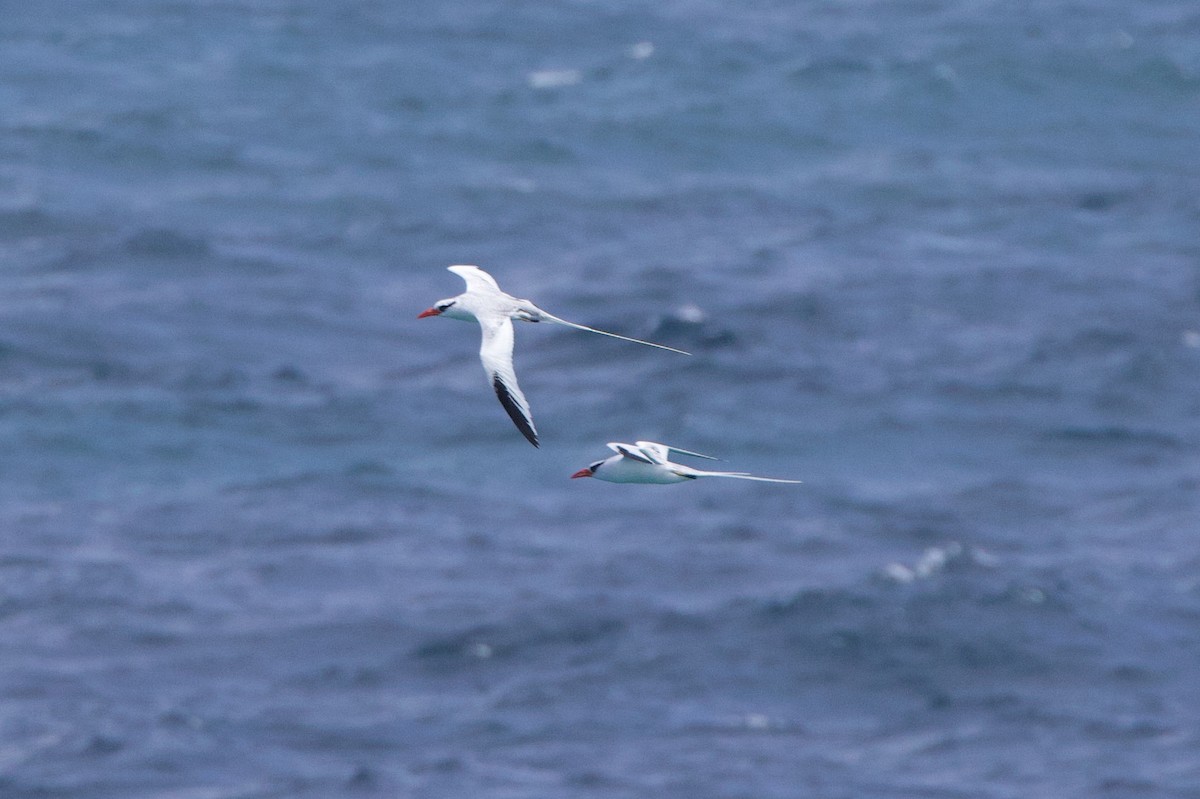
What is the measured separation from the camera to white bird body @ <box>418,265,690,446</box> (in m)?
21.7

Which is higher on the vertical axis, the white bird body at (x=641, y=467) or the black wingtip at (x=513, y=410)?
the black wingtip at (x=513, y=410)

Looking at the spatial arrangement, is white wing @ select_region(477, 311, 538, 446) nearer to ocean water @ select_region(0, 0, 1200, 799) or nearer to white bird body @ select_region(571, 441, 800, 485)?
white bird body @ select_region(571, 441, 800, 485)

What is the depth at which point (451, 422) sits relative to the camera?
68.9 metres

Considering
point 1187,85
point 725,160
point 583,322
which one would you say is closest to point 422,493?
point 583,322

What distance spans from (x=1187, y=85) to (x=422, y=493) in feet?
164

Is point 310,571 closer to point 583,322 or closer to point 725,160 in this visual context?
point 583,322

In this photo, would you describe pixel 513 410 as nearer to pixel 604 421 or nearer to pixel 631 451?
pixel 631 451

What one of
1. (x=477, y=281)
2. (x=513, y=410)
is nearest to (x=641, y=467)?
(x=513, y=410)

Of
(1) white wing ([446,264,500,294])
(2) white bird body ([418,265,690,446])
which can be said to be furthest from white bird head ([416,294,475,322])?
(1) white wing ([446,264,500,294])

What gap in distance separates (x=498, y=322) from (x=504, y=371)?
209 centimetres

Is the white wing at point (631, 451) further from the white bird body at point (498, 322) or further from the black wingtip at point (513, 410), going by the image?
the black wingtip at point (513, 410)

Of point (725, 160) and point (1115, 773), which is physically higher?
point (725, 160)

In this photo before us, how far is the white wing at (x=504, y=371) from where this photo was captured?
21.3 m

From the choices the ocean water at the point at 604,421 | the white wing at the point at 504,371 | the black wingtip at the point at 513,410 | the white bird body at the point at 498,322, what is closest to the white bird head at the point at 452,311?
the white bird body at the point at 498,322
